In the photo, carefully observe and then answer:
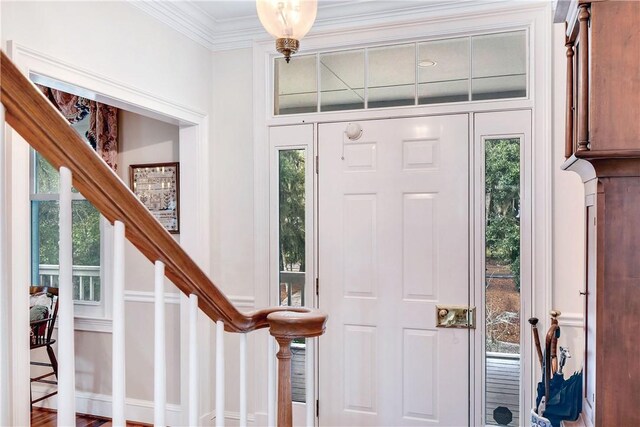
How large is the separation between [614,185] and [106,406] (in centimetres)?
354

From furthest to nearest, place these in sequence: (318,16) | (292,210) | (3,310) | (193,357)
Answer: (292,210) < (318,16) < (193,357) < (3,310)

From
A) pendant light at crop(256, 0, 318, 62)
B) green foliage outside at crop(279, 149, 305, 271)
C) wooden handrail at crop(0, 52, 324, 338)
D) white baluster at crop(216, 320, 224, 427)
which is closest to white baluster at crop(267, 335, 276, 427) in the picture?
white baluster at crop(216, 320, 224, 427)

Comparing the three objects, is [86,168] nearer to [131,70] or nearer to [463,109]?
[131,70]

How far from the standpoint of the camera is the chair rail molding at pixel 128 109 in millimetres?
1875

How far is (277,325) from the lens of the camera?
135cm

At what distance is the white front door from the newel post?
159cm

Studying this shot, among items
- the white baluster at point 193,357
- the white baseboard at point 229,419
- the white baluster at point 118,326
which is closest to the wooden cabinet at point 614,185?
the white baluster at point 193,357

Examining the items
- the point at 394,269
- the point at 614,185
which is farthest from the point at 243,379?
the point at 394,269

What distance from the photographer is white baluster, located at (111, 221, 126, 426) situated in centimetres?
92

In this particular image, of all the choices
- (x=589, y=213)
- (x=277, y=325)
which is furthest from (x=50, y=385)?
(x=589, y=213)

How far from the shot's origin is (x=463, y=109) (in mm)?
2801

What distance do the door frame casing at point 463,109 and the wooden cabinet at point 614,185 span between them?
4.21ft

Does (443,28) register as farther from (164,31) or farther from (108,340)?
(108,340)

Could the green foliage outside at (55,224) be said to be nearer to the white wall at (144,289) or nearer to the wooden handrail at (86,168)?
the white wall at (144,289)
